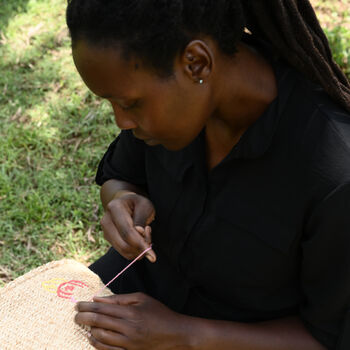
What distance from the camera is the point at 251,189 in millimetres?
1411

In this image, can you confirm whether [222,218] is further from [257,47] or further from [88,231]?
[88,231]

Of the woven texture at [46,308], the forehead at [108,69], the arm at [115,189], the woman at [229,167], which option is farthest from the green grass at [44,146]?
the forehead at [108,69]

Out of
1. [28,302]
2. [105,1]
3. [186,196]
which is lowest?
[28,302]

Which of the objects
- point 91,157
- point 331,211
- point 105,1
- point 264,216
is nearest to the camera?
point 105,1

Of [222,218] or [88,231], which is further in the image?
[88,231]

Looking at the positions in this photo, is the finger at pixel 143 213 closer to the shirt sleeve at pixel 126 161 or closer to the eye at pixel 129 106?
the shirt sleeve at pixel 126 161

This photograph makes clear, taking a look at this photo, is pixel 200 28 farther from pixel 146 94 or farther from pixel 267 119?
pixel 267 119

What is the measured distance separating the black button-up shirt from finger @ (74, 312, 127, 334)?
0.28m

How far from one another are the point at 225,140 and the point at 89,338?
643 mm

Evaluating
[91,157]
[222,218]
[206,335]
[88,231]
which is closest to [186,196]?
[222,218]

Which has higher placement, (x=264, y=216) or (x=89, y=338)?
(x=264, y=216)

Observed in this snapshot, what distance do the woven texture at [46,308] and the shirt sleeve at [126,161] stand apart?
36cm

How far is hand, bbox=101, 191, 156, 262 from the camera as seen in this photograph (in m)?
1.56

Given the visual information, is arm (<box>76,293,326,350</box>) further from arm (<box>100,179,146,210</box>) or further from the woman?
arm (<box>100,179,146,210</box>)
